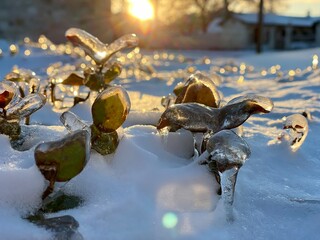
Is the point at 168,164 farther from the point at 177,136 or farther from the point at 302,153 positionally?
the point at 302,153

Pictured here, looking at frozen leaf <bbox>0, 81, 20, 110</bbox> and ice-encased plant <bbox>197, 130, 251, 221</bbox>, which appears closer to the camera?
ice-encased plant <bbox>197, 130, 251, 221</bbox>

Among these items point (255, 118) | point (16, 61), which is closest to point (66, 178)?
point (255, 118)

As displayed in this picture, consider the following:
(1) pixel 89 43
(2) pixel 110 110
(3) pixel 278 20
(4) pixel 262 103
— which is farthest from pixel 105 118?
(3) pixel 278 20

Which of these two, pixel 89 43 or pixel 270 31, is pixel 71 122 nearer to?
pixel 89 43

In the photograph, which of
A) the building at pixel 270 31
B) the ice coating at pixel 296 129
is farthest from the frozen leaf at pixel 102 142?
the building at pixel 270 31

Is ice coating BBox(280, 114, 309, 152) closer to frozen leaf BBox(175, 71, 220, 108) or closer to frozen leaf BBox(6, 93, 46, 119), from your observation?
frozen leaf BBox(175, 71, 220, 108)

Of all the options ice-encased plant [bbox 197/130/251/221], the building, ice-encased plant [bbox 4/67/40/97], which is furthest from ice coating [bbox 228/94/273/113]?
the building

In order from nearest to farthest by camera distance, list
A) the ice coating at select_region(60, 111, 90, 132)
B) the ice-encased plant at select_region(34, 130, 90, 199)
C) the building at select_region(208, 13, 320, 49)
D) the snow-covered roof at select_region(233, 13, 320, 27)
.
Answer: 1. the ice-encased plant at select_region(34, 130, 90, 199)
2. the ice coating at select_region(60, 111, 90, 132)
3. the building at select_region(208, 13, 320, 49)
4. the snow-covered roof at select_region(233, 13, 320, 27)
